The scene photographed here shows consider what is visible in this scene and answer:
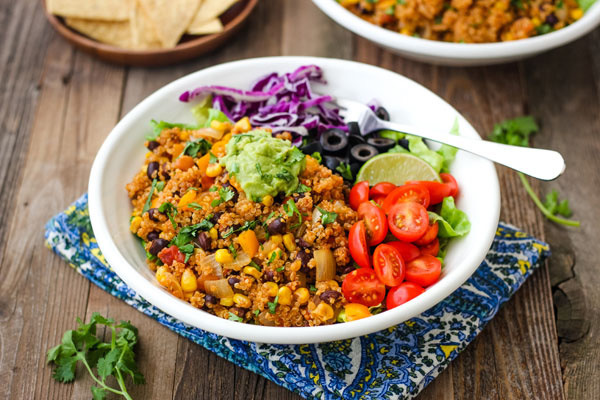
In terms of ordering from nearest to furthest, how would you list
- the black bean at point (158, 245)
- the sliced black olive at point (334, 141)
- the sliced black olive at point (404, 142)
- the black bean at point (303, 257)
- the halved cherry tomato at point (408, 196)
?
the black bean at point (303, 257), the black bean at point (158, 245), the halved cherry tomato at point (408, 196), the sliced black olive at point (334, 141), the sliced black olive at point (404, 142)

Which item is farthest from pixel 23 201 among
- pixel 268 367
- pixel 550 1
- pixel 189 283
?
pixel 550 1

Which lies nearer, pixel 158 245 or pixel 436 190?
pixel 158 245

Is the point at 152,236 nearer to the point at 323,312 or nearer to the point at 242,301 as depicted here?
the point at 242,301

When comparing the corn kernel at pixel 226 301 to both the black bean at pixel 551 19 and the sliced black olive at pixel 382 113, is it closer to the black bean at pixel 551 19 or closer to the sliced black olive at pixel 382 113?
the sliced black olive at pixel 382 113

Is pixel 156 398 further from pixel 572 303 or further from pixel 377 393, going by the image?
pixel 572 303

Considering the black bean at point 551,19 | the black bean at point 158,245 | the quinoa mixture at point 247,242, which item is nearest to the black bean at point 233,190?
the quinoa mixture at point 247,242

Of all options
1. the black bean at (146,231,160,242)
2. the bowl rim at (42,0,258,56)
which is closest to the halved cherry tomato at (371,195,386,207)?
the black bean at (146,231,160,242)

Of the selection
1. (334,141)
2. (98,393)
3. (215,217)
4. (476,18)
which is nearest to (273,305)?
(215,217)
